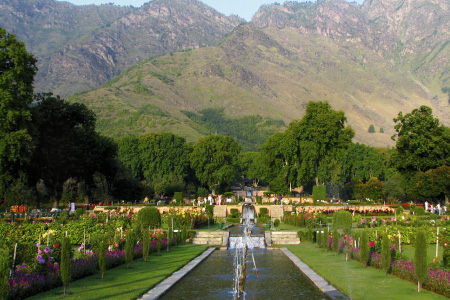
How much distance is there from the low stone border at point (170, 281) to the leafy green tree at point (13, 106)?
76.5ft

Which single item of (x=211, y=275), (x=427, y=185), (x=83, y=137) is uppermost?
(x=83, y=137)

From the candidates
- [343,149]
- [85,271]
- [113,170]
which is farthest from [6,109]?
[343,149]

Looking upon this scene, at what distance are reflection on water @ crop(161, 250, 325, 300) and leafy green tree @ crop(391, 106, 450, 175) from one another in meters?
38.4

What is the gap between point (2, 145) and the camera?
3953 centimetres

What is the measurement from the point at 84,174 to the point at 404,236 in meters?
40.1

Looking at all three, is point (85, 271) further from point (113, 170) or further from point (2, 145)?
point (113, 170)

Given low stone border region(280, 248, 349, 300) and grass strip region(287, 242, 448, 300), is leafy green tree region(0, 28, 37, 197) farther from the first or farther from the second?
grass strip region(287, 242, 448, 300)

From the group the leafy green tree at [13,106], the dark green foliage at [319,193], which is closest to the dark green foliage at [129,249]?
the leafy green tree at [13,106]

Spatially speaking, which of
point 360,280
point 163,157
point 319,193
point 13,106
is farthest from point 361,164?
point 360,280

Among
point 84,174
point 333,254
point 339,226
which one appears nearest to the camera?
point 333,254

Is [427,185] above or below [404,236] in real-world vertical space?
above

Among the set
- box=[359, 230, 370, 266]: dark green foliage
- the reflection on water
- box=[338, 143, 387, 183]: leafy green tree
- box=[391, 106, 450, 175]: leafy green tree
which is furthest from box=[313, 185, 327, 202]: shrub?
box=[338, 143, 387, 183]: leafy green tree

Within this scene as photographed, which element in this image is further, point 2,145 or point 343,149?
point 343,149

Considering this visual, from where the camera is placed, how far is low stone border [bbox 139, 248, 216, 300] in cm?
1462
